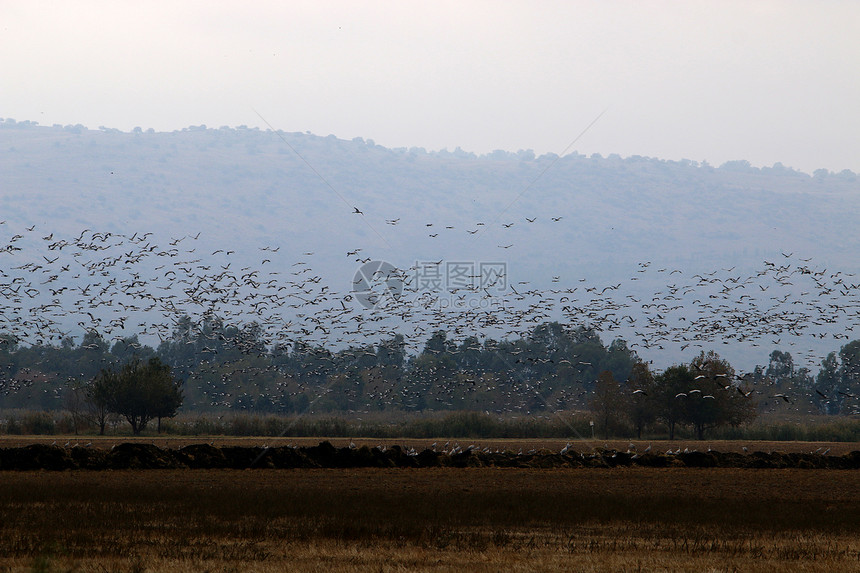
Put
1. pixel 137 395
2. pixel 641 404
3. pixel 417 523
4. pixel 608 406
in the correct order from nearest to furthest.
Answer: pixel 417 523 → pixel 137 395 → pixel 641 404 → pixel 608 406

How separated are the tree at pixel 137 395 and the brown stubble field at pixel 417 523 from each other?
3867 cm

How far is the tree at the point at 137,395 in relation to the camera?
75688 millimetres

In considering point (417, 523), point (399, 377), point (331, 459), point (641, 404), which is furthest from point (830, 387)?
point (417, 523)

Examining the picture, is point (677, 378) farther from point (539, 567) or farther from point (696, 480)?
point (539, 567)

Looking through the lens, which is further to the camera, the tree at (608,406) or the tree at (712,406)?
the tree at (608,406)

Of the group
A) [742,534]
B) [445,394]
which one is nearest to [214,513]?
[742,534]

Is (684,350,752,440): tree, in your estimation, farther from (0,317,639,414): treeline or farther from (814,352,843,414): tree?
(814,352,843,414): tree

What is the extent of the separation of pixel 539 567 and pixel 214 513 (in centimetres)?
1080

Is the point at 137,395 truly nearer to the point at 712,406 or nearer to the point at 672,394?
the point at 672,394

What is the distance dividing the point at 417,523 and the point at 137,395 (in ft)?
190

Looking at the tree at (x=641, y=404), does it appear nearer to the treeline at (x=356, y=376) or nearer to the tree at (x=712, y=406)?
the tree at (x=712, y=406)

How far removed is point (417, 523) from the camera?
23281 millimetres

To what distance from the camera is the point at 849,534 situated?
885 inches

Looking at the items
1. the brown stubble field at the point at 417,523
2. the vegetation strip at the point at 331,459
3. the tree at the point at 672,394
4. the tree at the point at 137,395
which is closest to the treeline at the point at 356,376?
the tree at the point at 672,394
